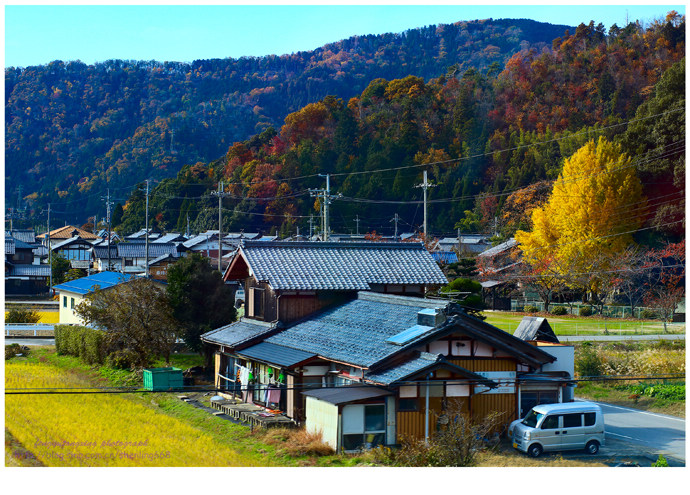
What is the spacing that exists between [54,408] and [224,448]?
703cm

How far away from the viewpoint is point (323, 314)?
2183cm

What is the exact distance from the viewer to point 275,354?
1984cm

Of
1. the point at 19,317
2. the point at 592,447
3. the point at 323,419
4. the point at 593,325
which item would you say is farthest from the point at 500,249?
the point at 323,419

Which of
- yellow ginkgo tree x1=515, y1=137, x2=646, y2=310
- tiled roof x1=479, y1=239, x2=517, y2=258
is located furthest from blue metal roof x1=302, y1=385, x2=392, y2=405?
tiled roof x1=479, y1=239, x2=517, y2=258

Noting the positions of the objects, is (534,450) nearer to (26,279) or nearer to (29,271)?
(29,271)

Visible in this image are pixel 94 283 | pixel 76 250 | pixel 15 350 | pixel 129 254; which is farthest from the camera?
pixel 76 250

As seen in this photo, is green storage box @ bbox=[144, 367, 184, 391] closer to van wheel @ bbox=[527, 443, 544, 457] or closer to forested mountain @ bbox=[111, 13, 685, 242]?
van wheel @ bbox=[527, 443, 544, 457]

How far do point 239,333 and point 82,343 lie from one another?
10.2m

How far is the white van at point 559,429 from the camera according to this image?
1633cm

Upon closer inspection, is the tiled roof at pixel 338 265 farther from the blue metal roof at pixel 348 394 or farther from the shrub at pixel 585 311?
the shrub at pixel 585 311

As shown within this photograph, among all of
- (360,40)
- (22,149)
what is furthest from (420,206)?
(360,40)

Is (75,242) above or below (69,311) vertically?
above

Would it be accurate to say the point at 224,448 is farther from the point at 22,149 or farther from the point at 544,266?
the point at 22,149

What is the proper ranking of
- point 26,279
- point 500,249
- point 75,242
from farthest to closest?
1. point 75,242
2. point 26,279
3. point 500,249
